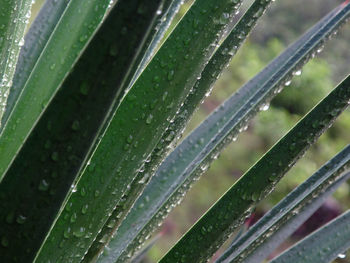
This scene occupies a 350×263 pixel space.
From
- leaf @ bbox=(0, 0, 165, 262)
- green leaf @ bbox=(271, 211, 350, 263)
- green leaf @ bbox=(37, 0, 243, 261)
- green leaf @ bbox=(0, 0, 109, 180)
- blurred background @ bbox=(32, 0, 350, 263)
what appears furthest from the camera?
blurred background @ bbox=(32, 0, 350, 263)

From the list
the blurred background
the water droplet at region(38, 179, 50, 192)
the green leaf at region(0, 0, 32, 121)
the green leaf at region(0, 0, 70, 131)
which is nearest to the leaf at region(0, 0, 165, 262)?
the water droplet at region(38, 179, 50, 192)

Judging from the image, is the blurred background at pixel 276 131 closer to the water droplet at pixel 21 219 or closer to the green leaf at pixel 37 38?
the green leaf at pixel 37 38

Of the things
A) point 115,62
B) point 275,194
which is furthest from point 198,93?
point 275,194

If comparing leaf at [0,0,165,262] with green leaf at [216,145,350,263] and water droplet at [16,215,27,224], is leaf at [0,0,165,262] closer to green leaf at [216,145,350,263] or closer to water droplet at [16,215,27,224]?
water droplet at [16,215,27,224]

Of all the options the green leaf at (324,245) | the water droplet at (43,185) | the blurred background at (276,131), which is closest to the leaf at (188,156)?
the green leaf at (324,245)

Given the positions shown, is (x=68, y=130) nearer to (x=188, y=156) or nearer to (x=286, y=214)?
(x=286, y=214)
